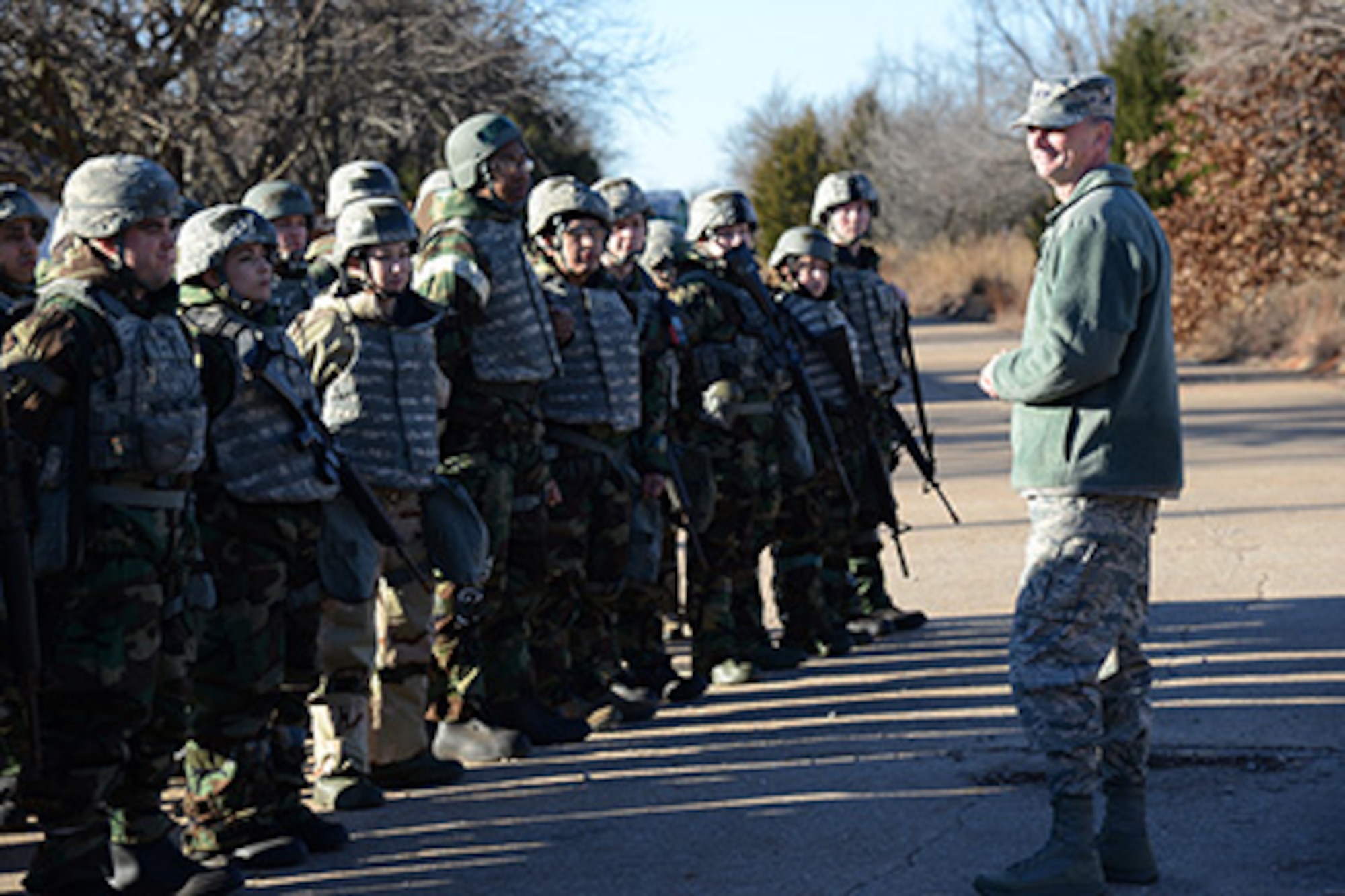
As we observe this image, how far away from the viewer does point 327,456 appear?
6.09 meters

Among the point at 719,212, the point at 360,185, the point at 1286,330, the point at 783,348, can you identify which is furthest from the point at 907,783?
the point at 1286,330

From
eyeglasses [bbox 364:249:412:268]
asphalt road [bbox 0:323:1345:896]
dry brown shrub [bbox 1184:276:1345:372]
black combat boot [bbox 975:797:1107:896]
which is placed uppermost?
eyeglasses [bbox 364:249:412:268]

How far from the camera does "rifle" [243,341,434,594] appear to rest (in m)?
5.99

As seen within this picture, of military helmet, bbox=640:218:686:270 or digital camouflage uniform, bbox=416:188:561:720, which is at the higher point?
military helmet, bbox=640:218:686:270

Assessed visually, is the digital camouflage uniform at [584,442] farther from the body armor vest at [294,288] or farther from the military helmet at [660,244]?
the military helmet at [660,244]

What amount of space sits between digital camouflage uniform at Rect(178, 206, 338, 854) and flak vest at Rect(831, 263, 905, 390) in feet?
14.5

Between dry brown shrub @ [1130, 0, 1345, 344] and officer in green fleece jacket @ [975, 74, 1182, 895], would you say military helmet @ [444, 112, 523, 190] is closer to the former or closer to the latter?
officer in green fleece jacket @ [975, 74, 1182, 895]

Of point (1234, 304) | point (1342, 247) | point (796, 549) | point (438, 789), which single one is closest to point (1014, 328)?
point (1234, 304)

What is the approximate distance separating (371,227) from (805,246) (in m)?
3.39

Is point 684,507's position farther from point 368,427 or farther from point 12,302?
point 12,302

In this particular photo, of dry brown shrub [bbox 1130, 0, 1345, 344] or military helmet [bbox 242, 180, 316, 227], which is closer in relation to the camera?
military helmet [bbox 242, 180, 316, 227]

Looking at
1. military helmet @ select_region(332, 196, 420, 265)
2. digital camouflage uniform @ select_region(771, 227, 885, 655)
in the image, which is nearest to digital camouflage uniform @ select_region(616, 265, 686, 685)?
digital camouflage uniform @ select_region(771, 227, 885, 655)

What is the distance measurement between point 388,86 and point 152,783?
15585 mm

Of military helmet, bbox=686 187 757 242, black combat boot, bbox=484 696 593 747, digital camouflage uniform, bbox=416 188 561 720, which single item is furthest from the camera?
military helmet, bbox=686 187 757 242
